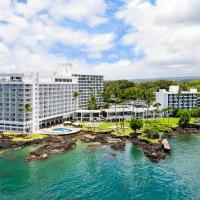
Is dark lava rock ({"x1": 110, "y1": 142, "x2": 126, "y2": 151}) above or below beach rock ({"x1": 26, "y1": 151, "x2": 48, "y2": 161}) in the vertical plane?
above

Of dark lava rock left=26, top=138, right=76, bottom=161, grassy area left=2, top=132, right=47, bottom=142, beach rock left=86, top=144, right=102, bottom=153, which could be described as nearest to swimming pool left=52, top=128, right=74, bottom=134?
grassy area left=2, top=132, right=47, bottom=142

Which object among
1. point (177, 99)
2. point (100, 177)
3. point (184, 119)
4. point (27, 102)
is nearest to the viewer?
point (100, 177)

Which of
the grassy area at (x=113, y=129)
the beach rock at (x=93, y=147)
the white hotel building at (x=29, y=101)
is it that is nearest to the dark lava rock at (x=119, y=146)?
the beach rock at (x=93, y=147)

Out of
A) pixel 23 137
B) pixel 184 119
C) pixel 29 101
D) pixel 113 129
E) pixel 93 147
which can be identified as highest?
pixel 29 101

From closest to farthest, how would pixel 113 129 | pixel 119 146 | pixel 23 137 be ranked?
pixel 119 146 → pixel 23 137 → pixel 113 129

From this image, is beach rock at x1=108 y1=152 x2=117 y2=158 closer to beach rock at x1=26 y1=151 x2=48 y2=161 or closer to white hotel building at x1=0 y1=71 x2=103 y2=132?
beach rock at x1=26 y1=151 x2=48 y2=161

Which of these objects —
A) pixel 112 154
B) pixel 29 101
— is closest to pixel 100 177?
pixel 112 154

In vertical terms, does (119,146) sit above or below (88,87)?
below

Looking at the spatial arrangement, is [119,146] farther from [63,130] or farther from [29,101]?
[29,101]
